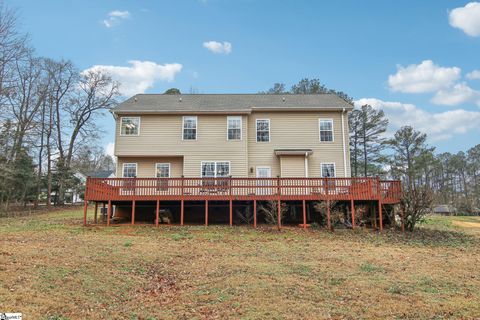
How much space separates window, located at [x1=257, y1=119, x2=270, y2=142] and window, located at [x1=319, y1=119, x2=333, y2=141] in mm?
2882

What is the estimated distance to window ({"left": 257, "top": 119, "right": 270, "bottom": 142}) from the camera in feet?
59.2

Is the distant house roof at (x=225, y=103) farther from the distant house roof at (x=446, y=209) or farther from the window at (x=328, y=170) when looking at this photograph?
the distant house roof at (x=446, y=209)

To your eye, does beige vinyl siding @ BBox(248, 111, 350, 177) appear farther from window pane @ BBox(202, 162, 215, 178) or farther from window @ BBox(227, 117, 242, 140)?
window pane @ BBox(202, 162, 215, 178)

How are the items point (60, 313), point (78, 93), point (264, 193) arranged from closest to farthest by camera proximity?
point (60, 313) → point (264, 193) → point (78, 93)

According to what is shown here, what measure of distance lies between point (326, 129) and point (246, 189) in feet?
20.7

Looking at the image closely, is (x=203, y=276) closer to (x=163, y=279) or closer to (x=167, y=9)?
(x=163, y=279)

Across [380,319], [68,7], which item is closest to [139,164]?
[68,7]

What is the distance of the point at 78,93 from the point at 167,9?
18112mm

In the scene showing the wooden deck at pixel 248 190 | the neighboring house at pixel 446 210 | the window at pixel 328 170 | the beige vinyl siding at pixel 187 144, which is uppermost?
the beige vinyl siding at pixel 187 144

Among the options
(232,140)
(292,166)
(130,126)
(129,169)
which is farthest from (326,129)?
(129,169)

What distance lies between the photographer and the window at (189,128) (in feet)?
58.0

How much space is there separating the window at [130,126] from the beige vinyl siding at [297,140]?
19.8 ft

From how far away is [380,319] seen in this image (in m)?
4.93

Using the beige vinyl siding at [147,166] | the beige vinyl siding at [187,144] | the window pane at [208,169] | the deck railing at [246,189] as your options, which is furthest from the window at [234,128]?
the deck railing at [246,189]
